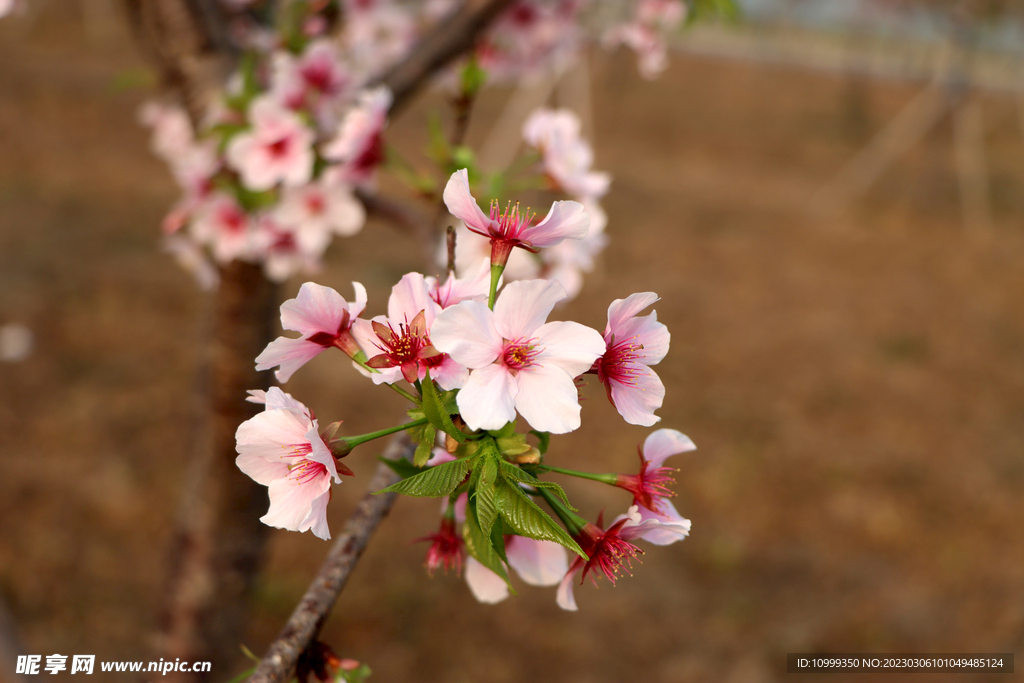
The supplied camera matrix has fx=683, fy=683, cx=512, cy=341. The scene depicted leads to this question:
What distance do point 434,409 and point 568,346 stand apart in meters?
0.14

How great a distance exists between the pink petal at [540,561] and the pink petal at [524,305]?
0.28 metres

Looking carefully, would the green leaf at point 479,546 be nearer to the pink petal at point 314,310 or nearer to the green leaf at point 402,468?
the green leaf at point 402,468

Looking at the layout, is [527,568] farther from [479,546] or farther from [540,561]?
[479,546]

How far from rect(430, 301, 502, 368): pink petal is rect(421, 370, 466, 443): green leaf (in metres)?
0.04

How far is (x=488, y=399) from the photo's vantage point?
0.59m

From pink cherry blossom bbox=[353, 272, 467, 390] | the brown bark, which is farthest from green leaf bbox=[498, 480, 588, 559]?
the brown bark

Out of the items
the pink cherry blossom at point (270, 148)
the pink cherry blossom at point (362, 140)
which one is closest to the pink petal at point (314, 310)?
the pink cherry blossom at point (362, 140)

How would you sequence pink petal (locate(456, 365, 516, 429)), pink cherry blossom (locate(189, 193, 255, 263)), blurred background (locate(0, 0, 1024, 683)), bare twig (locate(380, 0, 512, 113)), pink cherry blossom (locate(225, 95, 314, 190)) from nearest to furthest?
1. pink petal (locate(456, 365, 516, 429))
2. pink cherry blossom (locate(225, 95, 314, 190))
3. pink cherry blossom (locate(189, 193, 255, 263))
4. bare twig (locate(380, 0, 512, 113))
5. blurred background (locate(0, 0, 1024, 683))

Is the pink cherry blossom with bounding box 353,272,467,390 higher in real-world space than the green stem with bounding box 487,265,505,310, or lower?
lower

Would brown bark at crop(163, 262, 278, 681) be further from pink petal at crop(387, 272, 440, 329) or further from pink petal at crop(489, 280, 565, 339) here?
pink petal at crop(489, 280, 565, 339)

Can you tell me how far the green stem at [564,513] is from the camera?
2.23ft

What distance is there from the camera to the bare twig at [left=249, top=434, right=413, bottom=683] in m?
0.66

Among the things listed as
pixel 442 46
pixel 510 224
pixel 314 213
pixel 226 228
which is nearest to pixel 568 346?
pixel 510 224

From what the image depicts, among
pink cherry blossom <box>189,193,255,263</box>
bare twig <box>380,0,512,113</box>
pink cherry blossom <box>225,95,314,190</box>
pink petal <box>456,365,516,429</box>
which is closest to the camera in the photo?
pink petal <box>456,365,516,429</box>
